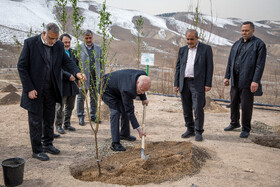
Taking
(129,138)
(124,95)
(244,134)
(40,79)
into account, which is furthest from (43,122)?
(244,134)

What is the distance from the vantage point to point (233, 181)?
3096mm

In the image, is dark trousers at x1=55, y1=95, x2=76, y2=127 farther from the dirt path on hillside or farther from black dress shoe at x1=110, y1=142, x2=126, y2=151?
black dress shoe at x1=110, y1=142, x2=126, y2=151

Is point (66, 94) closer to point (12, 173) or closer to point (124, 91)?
point (124, 91)

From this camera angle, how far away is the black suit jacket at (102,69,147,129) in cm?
357

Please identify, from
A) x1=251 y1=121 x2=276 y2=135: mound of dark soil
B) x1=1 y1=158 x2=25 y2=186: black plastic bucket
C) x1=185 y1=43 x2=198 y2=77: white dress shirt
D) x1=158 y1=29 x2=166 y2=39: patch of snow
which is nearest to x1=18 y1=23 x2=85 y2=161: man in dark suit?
x1=1 y1=158 x2=25 y2=186: black plastic bucket

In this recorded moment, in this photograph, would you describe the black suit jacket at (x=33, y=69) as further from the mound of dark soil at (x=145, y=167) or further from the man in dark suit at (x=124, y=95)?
the mound of dark soil at (x=145, y=167)

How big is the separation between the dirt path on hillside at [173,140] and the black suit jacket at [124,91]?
784 millimetres

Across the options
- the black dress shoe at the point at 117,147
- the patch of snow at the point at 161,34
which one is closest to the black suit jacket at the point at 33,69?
the black dress shoe at the point at 117,147

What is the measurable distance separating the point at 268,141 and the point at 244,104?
771 millimetres

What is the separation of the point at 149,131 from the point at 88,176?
7.35ft

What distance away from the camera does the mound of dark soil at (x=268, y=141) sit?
4.52 m

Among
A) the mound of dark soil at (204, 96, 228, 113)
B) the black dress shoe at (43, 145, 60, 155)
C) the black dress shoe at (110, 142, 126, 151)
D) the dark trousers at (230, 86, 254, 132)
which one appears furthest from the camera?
the mound of dark soil at (204, 96, 228, 113)

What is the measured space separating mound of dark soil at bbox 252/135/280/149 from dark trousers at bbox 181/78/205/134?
105cm

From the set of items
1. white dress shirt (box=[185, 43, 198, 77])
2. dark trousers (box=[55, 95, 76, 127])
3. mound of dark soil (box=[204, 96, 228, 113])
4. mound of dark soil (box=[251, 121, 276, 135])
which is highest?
white dress shirt (box=[185, 43, 198, 77])
